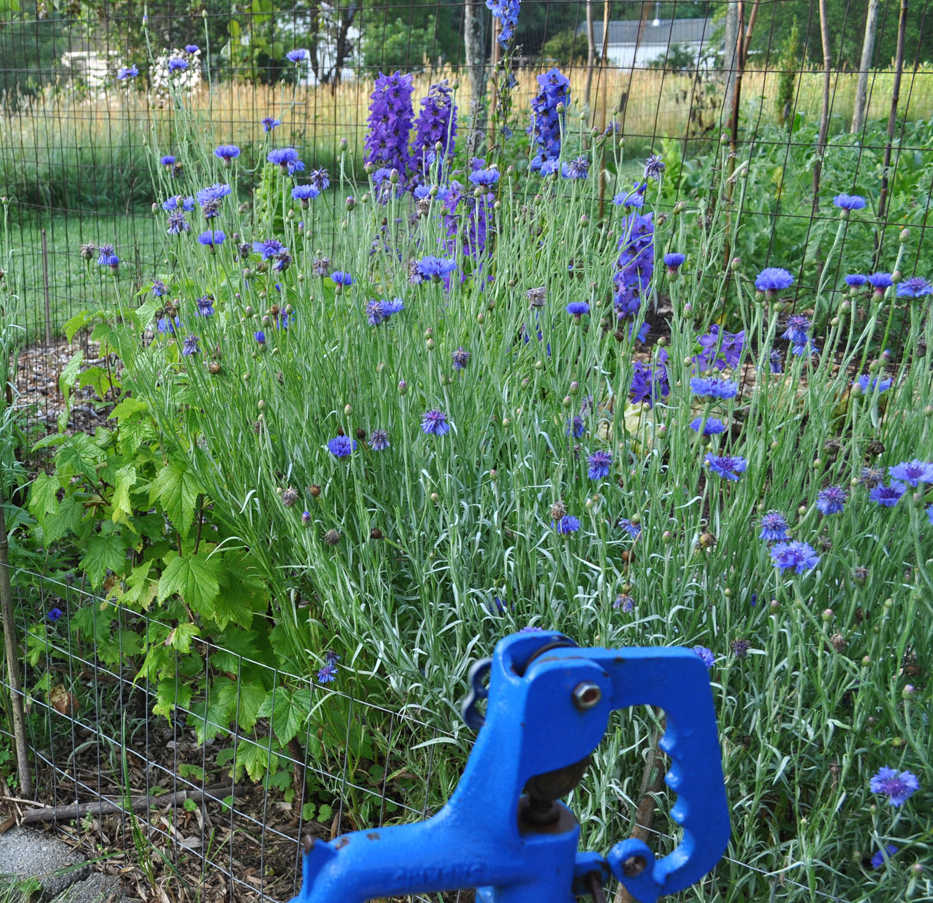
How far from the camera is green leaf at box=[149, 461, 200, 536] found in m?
2.20

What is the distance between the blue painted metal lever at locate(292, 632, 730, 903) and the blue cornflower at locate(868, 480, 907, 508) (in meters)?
0.93

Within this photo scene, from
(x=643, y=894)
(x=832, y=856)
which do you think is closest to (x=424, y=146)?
(x=832, y=856)

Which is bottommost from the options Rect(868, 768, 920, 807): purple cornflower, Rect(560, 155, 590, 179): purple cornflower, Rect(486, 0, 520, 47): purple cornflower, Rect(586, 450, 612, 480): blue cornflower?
Rect(868, 768, 920, 807): purple cornflower

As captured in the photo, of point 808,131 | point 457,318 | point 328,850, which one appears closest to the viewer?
point 328,850

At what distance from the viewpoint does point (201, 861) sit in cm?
224

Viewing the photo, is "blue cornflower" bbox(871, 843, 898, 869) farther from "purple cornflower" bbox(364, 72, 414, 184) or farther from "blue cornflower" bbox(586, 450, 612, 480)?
"purple cornflower" bbox(364, 72, 414, 184)

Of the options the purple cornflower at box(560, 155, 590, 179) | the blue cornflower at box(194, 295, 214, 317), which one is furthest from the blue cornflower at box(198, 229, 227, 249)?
A: the purple cornflower at box(560, 155, 590, 179)

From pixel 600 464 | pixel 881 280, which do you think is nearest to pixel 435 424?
pixel 600 464

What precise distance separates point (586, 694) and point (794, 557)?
843 millimetres

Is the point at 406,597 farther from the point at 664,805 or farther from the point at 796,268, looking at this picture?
the point at 796,268

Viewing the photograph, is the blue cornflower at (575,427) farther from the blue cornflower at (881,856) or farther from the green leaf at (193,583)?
the blue cornflower at (881,856)

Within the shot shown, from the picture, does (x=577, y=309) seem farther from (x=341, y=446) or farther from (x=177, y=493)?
(x=177, y=493)

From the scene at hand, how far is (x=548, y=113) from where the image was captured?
11.0 feet

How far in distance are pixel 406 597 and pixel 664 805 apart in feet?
2.24
